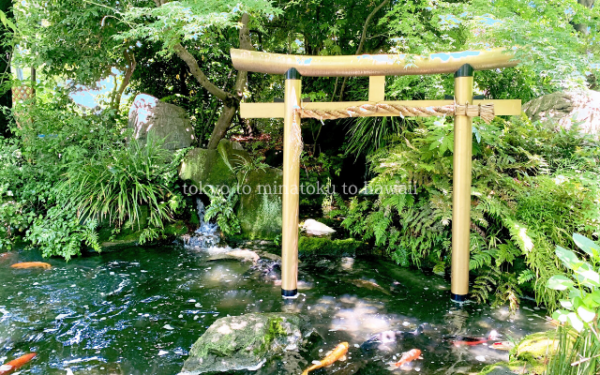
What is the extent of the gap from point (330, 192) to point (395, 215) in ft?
7.75

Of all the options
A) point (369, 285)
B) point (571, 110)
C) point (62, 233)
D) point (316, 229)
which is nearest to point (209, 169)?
point (316, 229)

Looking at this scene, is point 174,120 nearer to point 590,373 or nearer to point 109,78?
point 109,78

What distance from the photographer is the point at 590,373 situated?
6.03 feet

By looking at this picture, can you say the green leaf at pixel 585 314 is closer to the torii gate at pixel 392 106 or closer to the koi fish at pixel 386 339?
the koi fish at pixel 386 339

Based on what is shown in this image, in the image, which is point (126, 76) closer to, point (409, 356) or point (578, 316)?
point (409, 356)

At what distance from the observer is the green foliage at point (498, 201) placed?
3977 mm

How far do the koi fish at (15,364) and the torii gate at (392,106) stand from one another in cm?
230

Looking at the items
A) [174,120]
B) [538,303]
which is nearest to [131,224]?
[174,120]

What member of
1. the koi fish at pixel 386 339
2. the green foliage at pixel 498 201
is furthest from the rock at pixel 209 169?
the koi fish at pixel 386 339

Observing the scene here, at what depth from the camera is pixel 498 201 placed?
174 inches

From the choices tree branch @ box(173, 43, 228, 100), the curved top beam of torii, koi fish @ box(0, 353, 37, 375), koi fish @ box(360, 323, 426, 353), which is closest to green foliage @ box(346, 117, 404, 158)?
the curved top beam of torii

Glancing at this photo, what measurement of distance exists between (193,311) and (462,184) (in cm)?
299

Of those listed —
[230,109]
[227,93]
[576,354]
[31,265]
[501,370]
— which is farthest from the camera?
[230,109]

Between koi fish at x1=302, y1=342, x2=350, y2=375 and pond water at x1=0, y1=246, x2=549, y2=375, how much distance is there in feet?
0.22
